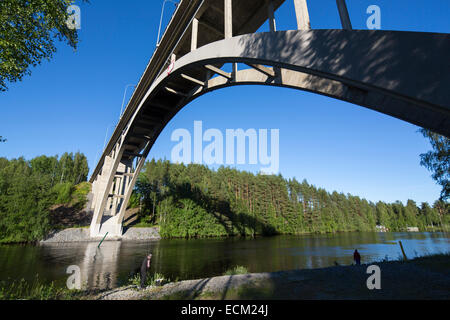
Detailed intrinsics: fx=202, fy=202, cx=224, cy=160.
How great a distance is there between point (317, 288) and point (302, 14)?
6.78 meters

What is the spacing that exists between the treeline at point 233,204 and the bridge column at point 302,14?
3672cm

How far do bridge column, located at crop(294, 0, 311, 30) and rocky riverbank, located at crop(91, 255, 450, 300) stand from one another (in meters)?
6.12

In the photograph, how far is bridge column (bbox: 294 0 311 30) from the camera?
169 inches

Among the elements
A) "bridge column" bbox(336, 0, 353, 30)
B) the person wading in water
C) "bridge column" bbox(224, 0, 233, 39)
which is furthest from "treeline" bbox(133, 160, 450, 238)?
"bridge column" bbox(336, 0, 353, 30)

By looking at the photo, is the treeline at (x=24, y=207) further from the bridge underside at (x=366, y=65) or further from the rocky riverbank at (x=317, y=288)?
the bridge underside at (x=366, y=65)

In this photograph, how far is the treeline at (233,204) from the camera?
40394 millimetres

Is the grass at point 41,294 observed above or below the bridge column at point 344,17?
below

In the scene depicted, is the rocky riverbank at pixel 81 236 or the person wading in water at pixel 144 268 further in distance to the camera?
the rocky riverbank at pixel 81 236

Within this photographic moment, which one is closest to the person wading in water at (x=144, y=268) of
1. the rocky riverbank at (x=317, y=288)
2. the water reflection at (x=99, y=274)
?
the rocky riverbank at (x=317, y=288)

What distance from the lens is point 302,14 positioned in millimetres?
4352

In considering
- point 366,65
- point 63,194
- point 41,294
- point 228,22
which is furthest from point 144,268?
point 63,194
